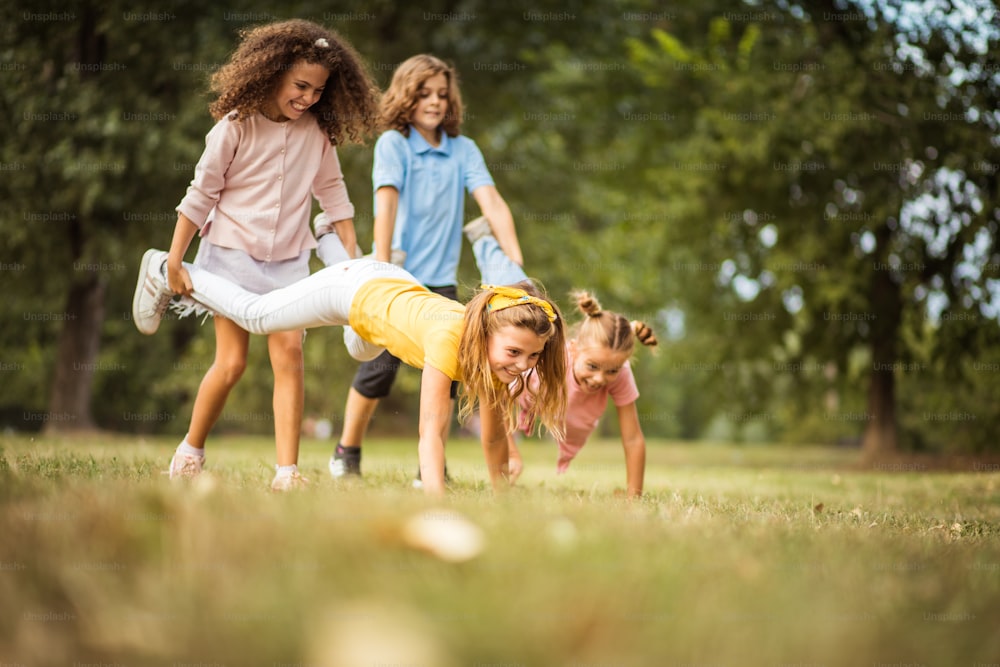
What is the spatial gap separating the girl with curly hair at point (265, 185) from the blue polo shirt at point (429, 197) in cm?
65

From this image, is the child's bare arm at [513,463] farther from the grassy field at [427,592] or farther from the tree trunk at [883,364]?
the tree trunk at [883,364]

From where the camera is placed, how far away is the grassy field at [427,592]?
62.2 inches

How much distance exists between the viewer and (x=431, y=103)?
538 cm

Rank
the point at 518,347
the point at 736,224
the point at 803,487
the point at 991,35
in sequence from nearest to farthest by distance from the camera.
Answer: the point at 518,347 < the point at 803,487 < the point at 991,35 < the point at 736,224

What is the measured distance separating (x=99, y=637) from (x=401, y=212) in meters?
4.12

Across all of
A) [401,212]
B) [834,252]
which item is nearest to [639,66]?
[834,252]

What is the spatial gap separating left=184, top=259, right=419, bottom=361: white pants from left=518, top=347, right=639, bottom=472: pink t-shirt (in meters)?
1.29

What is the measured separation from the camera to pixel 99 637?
158 cm

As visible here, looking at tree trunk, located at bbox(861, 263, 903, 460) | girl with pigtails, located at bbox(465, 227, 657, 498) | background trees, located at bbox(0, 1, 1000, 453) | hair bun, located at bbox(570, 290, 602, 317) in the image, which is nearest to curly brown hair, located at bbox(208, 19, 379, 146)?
girl with pigtails, located at bbox(465, 227, 657, 498)

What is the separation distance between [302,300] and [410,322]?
2.08 ft

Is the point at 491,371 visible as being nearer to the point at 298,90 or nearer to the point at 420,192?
the point at 298,90

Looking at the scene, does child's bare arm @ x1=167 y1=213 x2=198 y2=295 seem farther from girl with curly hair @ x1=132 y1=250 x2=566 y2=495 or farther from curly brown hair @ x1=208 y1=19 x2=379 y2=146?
curly brown hair @ x1=208 y1=19 x2=379 y2=146

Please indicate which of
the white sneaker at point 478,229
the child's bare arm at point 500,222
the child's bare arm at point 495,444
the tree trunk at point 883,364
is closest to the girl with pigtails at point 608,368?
the child's bare arm at point 495,444

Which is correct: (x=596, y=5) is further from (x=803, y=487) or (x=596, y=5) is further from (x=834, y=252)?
(x=803, y=487)
